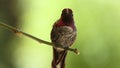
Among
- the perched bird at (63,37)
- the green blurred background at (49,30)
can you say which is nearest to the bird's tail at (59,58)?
the perched bird at (63,37)

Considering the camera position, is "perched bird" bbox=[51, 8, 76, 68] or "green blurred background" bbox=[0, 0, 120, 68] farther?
"green blurred background" bbox=[0, 0, 120, 68]

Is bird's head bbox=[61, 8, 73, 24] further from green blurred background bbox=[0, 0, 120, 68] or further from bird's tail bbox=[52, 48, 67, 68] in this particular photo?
green blurred background bbox=[0, 0, 120, 68]

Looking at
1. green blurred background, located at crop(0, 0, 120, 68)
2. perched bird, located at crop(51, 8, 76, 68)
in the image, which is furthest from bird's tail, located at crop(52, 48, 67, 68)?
green blurred background, located at crop(0, 0, 120, 68)

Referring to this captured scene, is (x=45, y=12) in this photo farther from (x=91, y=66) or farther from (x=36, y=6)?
(x=91, y=66)

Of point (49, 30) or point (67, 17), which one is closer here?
point (67, 17)

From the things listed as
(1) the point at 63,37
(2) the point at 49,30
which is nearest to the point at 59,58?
(1) the point at 63,37

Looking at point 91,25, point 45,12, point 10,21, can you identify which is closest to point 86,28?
point 91,25

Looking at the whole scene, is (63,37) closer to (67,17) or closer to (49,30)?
(67,17)

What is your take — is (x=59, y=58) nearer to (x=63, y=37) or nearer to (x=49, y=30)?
(x=63, y=37)

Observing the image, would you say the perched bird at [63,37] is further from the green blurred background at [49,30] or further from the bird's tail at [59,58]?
the green blurred background at [49,30]

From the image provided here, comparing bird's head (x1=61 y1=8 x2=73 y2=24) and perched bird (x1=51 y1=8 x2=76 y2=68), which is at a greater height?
bird's head (x1=61 y1=8 x2=73 y2=24)
